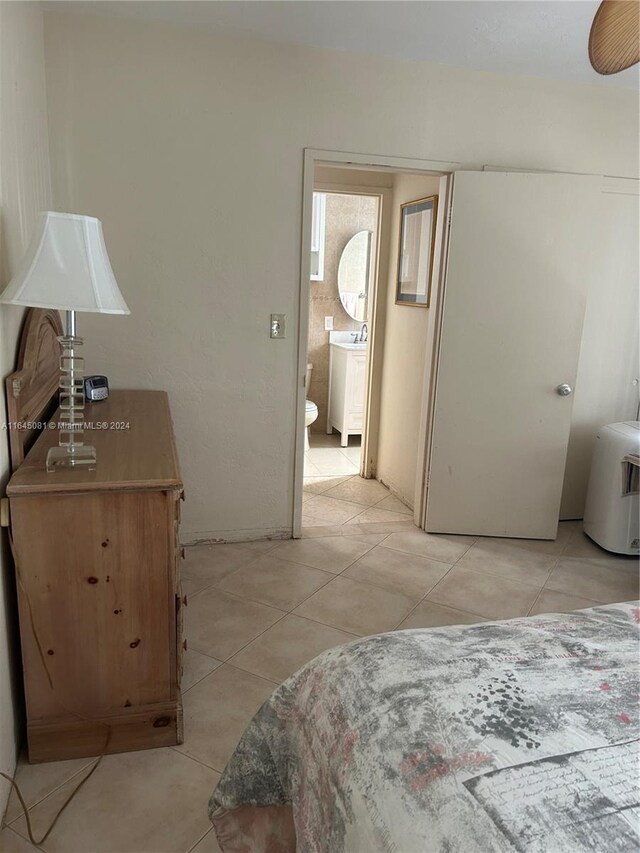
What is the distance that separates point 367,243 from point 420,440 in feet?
8.68

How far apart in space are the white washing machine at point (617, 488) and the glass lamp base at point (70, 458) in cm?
262

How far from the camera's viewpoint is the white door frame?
291cm

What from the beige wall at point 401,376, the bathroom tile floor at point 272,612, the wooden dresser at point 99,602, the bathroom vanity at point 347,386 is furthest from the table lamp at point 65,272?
the bathroom vanity at point 347,386

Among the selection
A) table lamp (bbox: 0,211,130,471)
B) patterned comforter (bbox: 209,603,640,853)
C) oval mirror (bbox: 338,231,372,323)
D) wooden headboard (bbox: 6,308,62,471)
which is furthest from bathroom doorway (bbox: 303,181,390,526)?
patterned comforter (bbox: 209,603,640,853)

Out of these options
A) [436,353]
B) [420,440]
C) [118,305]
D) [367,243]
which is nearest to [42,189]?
[118,305]

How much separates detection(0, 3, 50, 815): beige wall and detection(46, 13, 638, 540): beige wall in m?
0.37

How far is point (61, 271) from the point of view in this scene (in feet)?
5.03

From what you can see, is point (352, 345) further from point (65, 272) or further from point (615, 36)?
point (615, 36)

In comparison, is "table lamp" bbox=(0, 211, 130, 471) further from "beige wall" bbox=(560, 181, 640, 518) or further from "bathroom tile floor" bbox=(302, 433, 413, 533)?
"beige wall" bbox=(560, 181, 640, 518)

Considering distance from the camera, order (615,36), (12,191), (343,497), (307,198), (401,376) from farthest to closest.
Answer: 1. (343,497)
2. (401,376)
3. (307,198)
4. (12,191)
5. (615,36)

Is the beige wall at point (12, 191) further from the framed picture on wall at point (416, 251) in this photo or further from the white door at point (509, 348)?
the framed picture on wall at point (416, 251)

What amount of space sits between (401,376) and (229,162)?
67.8 inches

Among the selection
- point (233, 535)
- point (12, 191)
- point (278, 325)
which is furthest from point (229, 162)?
point (233, 535)

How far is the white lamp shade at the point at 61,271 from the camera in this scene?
1505 mm
